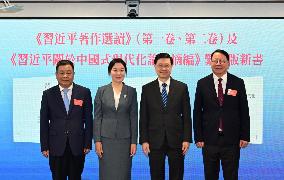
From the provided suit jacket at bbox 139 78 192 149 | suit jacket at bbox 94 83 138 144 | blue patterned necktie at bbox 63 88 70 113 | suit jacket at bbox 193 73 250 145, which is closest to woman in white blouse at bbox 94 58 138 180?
suit jacket at bbox 94 83 138 144

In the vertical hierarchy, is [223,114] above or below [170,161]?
above

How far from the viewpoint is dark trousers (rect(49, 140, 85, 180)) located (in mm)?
3398

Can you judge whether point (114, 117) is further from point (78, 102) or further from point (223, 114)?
point (223, 114)

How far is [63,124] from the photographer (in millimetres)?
3396

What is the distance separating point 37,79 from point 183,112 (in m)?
1.85

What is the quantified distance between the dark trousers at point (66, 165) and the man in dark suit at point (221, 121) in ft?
3.35

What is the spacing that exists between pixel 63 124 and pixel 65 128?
37 mm

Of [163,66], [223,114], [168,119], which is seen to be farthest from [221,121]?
[163,66]

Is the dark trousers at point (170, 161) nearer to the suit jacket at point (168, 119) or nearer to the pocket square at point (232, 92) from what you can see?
the suit jacket at point (168, 119)

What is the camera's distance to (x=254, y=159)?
442 cm

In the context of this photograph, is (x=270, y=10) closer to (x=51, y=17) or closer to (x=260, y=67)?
(x=260, y=67)

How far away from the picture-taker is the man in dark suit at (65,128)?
134 inches

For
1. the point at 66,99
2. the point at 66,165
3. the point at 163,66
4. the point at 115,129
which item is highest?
the point at 163,66

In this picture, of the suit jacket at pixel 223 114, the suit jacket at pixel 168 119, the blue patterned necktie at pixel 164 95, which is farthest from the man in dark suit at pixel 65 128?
the suit jacket at pixel 223 114
